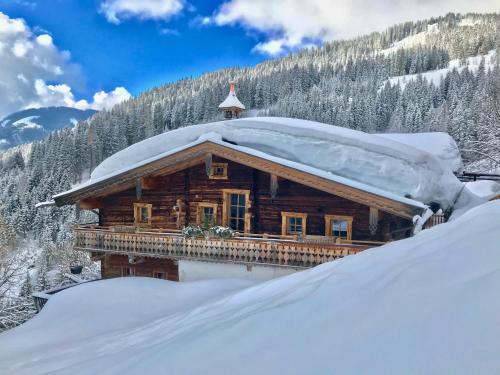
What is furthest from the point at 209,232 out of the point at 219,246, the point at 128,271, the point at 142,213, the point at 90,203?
the point at 90,203

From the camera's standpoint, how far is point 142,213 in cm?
1811

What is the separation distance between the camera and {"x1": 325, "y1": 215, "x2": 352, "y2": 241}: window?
14.8 metres

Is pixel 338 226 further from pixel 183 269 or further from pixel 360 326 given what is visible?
pixel 360 326

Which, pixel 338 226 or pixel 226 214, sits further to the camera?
pixel 226 214

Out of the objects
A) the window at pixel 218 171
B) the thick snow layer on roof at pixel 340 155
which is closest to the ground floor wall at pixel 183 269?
the window at pixel 218 171

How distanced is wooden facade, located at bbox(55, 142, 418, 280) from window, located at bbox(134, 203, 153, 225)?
0.21ft

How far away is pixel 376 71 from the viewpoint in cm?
15750

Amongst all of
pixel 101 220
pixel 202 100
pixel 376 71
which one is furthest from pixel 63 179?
pixel 376 71

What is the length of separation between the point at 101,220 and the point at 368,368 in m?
17.7

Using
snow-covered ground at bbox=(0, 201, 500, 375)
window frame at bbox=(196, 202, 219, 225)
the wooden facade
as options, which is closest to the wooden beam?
the wooden facade

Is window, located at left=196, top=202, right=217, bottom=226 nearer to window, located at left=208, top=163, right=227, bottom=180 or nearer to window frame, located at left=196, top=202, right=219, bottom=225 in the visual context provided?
window frame, located at left=196, top=202, right=219, bottom=225

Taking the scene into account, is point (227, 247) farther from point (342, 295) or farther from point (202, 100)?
point (202, 100)

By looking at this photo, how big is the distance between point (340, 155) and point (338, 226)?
2.86m

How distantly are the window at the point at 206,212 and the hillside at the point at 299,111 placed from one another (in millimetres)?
28329
